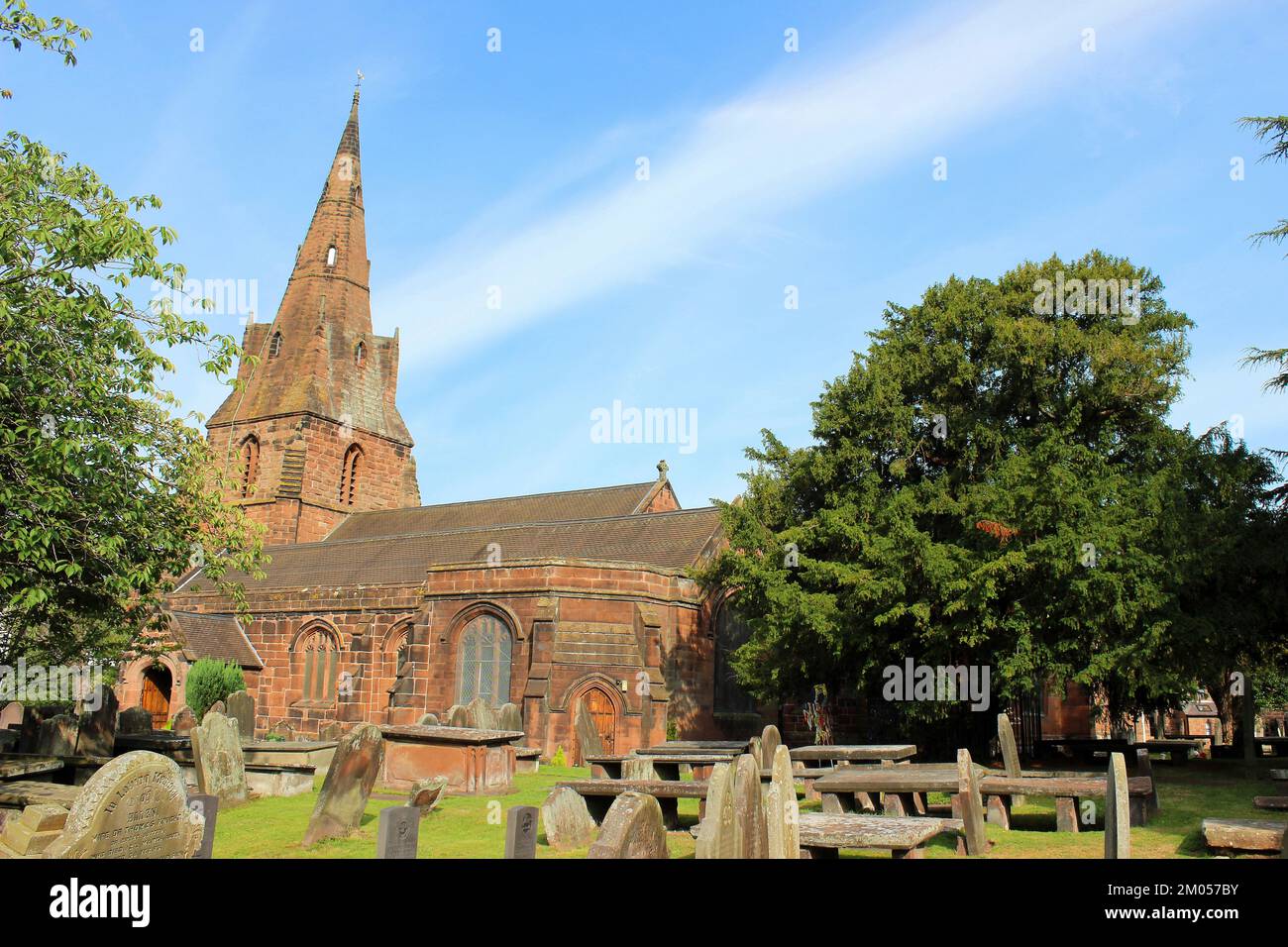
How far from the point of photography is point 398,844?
23.3ft

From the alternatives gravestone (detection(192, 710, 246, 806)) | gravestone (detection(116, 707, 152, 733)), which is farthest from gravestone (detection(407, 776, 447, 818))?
gravestone (detection(116, 707, 152, 733))

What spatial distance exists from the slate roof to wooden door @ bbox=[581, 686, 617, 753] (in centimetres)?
1411

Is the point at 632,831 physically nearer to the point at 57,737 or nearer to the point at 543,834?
the point at 543,834

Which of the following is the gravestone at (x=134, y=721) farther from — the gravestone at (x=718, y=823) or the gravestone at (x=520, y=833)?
the gravestone at (x=718, y=823)

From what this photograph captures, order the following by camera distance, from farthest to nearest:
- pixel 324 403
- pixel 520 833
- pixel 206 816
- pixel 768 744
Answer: pixel 324 403
pixel 768 744
pixel 206 816
pixel 520 833

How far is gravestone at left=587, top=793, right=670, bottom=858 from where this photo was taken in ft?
21.8

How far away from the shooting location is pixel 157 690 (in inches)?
1362

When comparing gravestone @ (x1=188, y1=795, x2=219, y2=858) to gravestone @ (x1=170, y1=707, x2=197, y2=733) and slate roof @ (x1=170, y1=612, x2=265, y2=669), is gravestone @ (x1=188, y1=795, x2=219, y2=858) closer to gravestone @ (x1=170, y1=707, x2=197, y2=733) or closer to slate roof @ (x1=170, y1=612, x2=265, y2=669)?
gravestone @ (x1=170, y1=707, x2=197, y2=733)

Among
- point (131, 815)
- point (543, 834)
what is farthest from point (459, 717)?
point (131, 815)

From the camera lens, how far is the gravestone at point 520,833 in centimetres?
724

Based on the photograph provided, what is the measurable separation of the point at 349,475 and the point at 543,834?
40402mm
